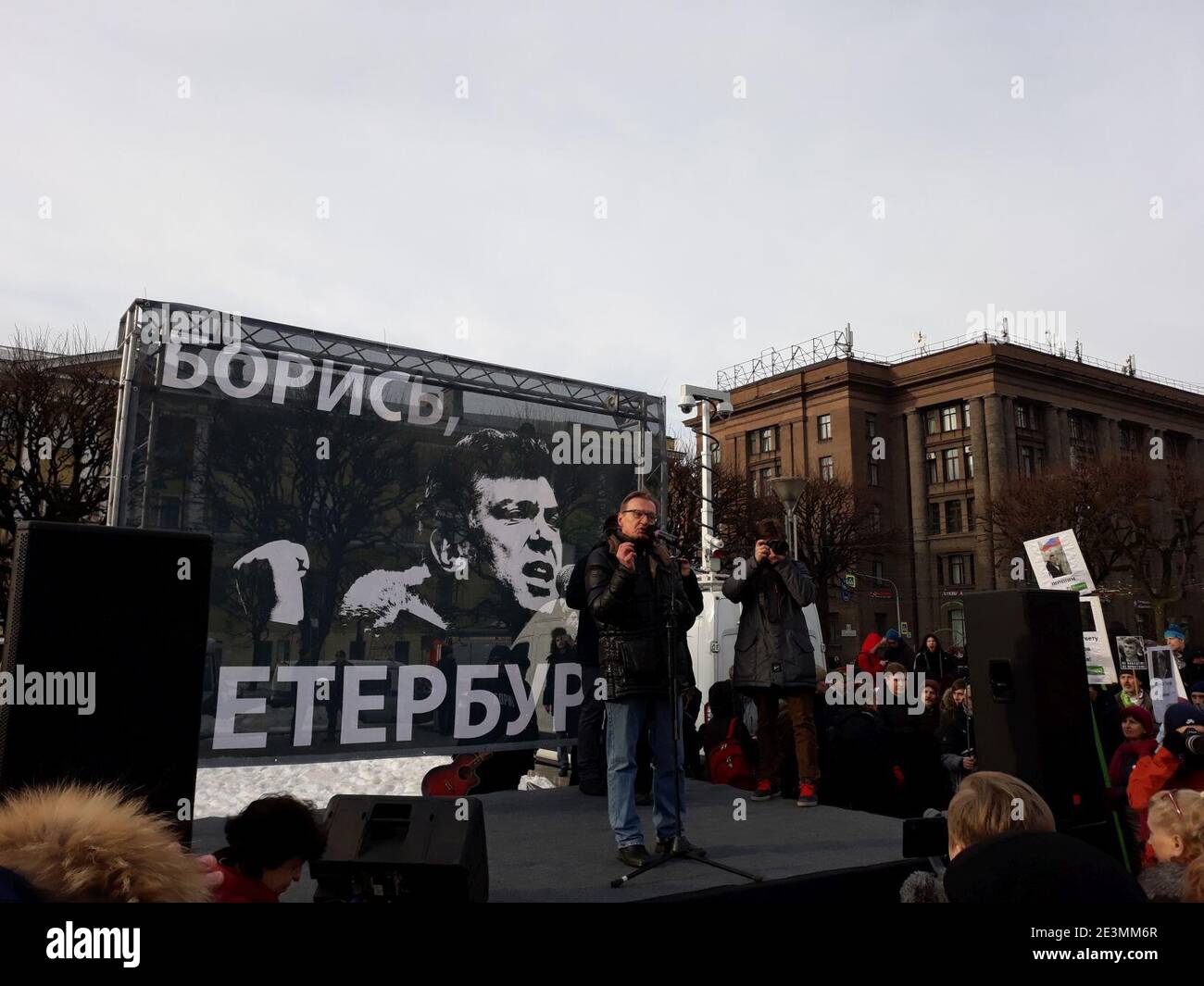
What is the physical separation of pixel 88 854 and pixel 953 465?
56464 mm

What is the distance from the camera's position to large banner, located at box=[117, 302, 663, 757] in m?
6.16

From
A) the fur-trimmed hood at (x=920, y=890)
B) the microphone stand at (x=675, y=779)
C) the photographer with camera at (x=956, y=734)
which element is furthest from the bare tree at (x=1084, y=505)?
the fur-trimmed hood at (x=920, y=890)

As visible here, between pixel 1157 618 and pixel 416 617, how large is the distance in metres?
35.6

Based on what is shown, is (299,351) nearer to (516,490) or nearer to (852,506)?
(516,490)

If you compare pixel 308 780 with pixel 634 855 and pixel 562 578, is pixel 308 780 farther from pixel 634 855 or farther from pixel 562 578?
pixel 634 855

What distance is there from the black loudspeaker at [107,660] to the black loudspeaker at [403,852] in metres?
0.61

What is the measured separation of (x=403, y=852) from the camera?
368cm

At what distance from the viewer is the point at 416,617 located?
6957 mm

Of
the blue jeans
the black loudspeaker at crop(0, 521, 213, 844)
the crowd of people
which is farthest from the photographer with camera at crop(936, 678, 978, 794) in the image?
the black loudspeaker at crop(0, 521, 213, 844)

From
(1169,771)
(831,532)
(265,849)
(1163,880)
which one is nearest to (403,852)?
(265,849)

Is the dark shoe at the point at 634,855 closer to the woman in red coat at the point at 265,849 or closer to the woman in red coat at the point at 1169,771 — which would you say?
the woman in red coat at the point at 265,849

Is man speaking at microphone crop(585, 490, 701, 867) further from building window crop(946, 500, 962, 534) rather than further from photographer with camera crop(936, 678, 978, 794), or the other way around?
building window crop(946, 500, 962, 534)
